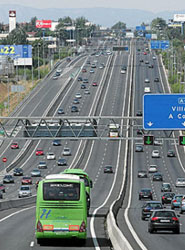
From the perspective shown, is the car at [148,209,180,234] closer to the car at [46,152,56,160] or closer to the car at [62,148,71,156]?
the car at [46,152,56,160]

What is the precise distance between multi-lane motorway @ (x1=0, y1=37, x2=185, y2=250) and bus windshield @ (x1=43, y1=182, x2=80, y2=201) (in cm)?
189

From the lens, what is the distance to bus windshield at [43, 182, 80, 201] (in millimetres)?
29781

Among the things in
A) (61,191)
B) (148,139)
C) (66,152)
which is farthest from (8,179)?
(61,191)

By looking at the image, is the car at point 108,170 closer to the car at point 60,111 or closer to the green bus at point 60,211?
the car at point 60,111

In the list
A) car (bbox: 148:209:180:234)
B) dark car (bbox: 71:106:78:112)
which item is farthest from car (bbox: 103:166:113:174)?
car (bbox: 148:209:180:234)

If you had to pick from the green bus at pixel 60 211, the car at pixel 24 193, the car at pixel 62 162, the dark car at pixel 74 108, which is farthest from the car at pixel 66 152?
the green bus at pixel 60 211

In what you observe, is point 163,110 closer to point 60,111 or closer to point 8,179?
point 8,179

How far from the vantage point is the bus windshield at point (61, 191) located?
97.7 feet

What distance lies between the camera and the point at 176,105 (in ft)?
174

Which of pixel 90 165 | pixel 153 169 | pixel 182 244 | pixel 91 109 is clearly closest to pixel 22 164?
pixel 90 165

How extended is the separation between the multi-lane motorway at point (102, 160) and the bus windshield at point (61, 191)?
1.89m

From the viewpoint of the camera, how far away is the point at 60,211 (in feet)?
97.0

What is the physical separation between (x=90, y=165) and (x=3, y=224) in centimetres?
6453

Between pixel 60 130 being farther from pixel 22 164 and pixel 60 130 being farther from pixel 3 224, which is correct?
pixel 22 164
